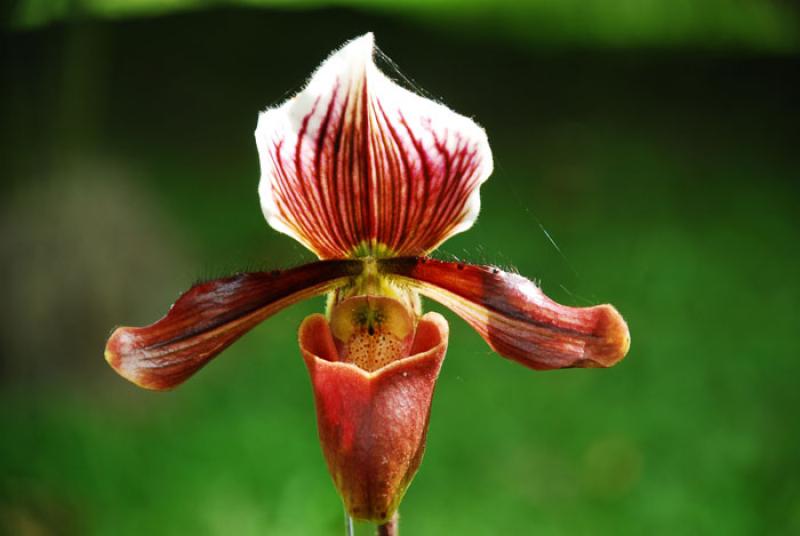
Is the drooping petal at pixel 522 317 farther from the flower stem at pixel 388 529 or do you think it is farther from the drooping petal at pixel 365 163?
the flower stem at pixel 388 529

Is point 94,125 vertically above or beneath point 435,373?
beneath

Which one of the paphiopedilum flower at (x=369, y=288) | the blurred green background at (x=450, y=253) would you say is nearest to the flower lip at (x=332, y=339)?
the paphiopedilum flower at (x=369, y=288)

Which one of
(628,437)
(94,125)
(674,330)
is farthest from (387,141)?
(94,125)

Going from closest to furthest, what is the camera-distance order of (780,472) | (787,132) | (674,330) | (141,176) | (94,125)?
(780,472) → (674,330) → (94,125) → (141,176) → (787,132)

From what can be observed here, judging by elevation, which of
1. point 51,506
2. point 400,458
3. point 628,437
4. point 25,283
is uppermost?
point 400,458

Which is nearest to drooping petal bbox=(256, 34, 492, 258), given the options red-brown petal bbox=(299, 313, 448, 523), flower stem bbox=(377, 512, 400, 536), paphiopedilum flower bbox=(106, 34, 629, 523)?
paphiopedilum flower bbox=(106, 34, 629, 523)

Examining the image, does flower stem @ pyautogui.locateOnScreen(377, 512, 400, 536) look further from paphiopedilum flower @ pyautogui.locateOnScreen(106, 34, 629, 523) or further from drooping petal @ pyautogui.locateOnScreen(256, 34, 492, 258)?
drooping petal @ pyautogui.locateOnScreen(256, 34, 492, 258)

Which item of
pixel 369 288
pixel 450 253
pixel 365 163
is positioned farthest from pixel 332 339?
pixel 450 253

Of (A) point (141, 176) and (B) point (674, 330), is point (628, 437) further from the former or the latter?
(A) point (141, 176)
